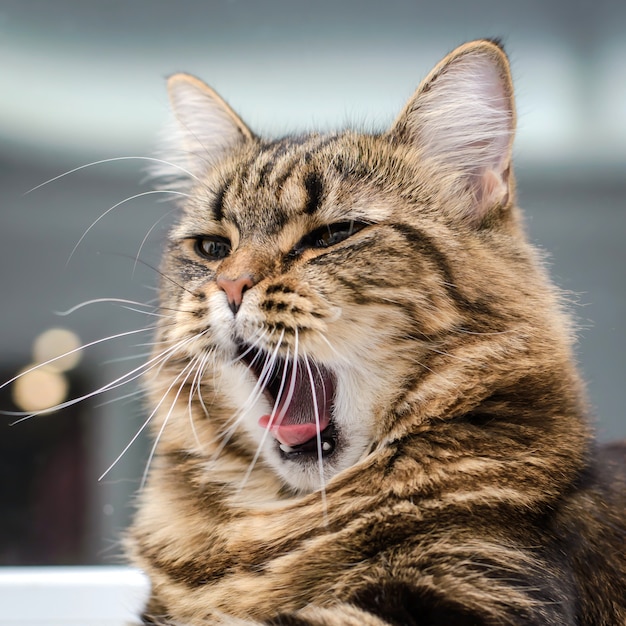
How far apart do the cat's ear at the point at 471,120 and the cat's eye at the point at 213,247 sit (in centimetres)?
33

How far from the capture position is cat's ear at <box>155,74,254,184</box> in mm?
1267

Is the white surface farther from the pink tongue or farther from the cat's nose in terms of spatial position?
the cat's nose

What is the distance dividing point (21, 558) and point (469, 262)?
1.15 m

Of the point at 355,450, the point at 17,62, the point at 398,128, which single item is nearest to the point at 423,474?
the point at 355,450

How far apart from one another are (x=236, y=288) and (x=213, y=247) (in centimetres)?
25

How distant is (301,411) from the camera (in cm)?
97

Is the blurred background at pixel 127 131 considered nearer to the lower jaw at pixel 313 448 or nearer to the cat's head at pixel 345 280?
the cat's head at pixel 345 280

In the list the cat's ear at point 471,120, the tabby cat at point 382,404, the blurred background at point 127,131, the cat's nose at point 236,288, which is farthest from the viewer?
the blurred background at point 127,131

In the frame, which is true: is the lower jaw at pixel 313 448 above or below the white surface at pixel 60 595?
above

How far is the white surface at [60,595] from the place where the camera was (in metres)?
1.35

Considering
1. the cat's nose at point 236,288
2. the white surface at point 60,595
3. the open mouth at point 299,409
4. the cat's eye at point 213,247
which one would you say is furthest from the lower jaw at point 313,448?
the white surface at point 60,595

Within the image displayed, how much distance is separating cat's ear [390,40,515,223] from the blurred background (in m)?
0.34

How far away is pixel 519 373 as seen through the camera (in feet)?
3.15

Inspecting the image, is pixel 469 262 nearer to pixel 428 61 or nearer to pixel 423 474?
pixel 423 474
